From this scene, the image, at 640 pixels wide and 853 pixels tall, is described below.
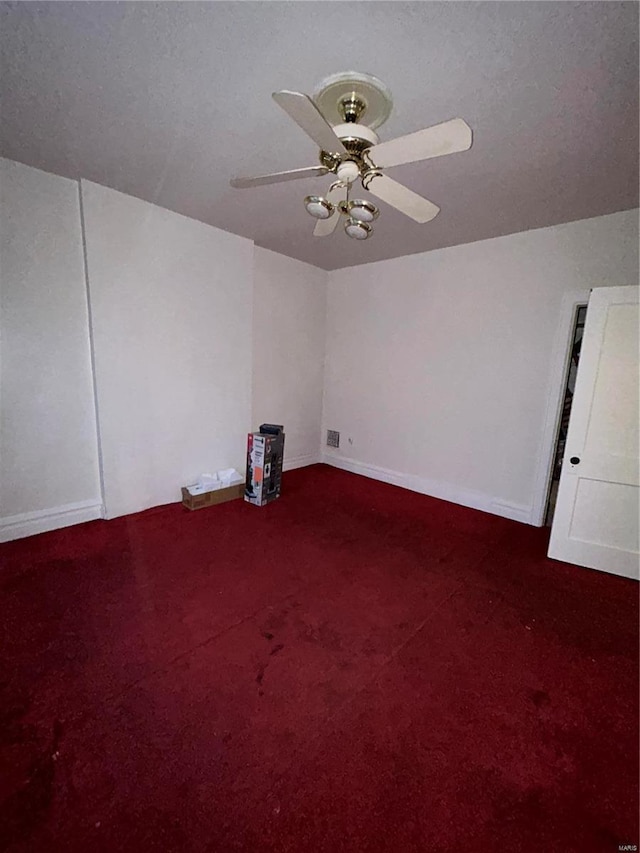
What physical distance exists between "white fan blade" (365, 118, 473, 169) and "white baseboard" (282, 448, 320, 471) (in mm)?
3565

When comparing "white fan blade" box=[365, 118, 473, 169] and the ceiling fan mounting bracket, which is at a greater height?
the ceiling fan mounting bracket

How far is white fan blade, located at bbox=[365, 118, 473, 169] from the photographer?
4.14 ft

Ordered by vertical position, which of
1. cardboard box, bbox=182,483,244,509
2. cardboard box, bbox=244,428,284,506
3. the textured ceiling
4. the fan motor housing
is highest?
the textured ceiling

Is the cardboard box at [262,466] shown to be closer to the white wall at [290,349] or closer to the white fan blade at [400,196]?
the white wall at [290,349]

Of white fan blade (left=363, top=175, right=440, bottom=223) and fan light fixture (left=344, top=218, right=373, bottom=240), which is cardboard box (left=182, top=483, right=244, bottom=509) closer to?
fan light fixture (left=344, top=218, right=373, bottom=240)

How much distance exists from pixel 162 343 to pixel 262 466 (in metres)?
1.45

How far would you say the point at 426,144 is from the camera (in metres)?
1.36

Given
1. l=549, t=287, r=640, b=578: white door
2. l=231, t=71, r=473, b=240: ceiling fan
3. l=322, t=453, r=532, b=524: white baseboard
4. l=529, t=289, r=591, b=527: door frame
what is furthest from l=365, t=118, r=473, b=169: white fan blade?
l=322, t=453, r=532, b=524: white baseboard

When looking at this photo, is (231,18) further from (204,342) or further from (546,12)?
(204,342)

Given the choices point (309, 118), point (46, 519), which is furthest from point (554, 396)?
point (46, 519)

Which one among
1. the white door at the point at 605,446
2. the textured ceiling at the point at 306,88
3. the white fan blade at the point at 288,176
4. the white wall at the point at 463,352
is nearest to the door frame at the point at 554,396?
the white wall at the point at 463,352

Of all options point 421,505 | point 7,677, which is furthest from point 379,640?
point 421,505

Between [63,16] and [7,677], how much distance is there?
269 cm

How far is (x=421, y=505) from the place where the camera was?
12.4 ft
